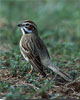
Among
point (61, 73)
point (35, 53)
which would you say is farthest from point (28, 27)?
point (61, 73)

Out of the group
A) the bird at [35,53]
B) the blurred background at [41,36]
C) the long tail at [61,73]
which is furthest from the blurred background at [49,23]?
the long tail at [61,73]

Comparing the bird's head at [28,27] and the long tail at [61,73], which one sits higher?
the bird's head at [28,27]

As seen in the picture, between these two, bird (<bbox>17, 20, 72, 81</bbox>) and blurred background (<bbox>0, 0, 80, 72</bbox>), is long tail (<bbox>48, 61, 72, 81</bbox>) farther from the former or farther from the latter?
blurred background (<bbox>0, 0, 80, 72</bbox>)

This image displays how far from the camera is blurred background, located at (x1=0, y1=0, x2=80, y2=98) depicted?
7.79 m

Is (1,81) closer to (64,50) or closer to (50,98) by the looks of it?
(50,98)

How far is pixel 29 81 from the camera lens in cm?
756

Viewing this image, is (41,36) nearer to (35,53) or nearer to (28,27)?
(28,27)

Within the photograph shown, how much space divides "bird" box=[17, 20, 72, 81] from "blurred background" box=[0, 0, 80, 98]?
0.86 feet

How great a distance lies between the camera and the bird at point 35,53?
791 cm

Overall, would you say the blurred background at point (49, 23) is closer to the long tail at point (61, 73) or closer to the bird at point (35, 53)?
the bird at point (35, 53)

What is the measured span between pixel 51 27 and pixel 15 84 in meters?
7.07

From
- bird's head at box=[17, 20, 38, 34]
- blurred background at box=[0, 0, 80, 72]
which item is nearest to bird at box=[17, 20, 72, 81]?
bird's head at box=[17, 20, 38, 34]

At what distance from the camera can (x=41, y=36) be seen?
38.2 feet

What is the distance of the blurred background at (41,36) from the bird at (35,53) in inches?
10.3
